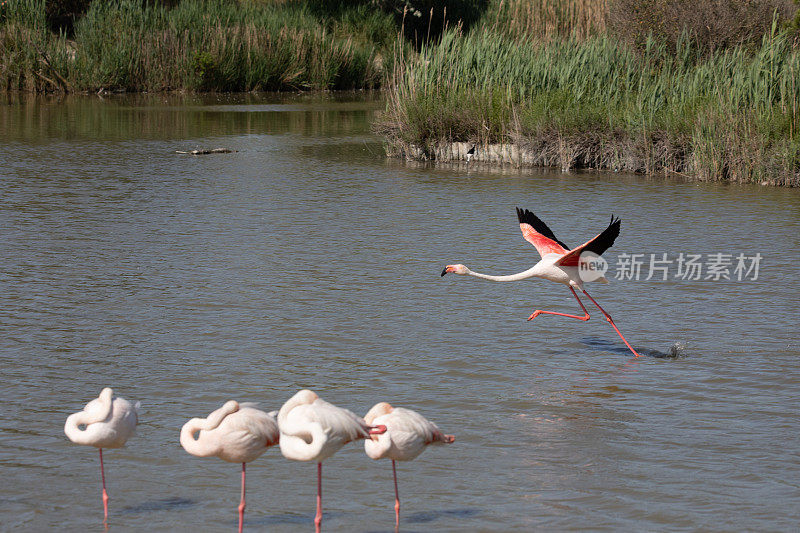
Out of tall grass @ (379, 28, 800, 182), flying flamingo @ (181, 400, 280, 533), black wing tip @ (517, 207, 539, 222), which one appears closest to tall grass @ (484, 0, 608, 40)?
tall grass @ (379, 28, 800, 182)

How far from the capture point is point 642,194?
1453 cm

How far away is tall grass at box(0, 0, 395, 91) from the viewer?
2889 centimetres

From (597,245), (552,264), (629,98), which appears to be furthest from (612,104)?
(597,245)

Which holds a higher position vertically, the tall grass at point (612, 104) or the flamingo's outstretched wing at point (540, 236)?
Result: the tall grass at point (612, 104)

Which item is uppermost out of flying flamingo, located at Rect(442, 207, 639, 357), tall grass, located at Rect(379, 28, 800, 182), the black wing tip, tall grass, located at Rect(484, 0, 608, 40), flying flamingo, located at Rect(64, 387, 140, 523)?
tall grass, located at Rect(484, 0, 608, 40)

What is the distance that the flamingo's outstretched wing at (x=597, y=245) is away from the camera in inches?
278

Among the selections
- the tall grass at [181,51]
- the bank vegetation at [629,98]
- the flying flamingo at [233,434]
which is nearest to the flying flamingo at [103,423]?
the flying flamingo at [233,434]

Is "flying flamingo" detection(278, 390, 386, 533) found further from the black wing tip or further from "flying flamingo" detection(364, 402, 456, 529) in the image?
the black wing tip

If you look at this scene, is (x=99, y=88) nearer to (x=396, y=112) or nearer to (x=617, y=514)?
(x=396, y=112)

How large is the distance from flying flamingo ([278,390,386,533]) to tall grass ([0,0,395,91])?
26.8 metres

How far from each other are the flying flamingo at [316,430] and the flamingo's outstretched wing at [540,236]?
4117mm

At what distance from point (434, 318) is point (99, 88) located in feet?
76.0

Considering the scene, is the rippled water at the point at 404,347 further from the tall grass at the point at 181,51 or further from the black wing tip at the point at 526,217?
the tall grass at the point at 181,51

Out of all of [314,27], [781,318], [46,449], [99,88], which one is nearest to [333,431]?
[46,449]
